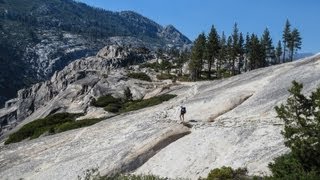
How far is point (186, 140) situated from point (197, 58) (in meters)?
93.5

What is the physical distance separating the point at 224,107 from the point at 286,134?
21.4 meters

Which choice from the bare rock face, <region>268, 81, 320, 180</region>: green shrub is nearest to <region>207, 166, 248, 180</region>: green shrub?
the bare rock face

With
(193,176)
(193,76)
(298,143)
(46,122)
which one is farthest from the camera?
(193,76)

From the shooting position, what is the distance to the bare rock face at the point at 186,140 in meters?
39.8

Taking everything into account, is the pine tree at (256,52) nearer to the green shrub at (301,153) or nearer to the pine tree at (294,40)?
the pine tree at (294,40)

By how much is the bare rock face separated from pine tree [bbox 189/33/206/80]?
226 ft

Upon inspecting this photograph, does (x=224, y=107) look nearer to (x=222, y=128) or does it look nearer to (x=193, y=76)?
(x=222, y=128)

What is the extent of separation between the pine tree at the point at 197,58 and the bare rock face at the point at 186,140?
6884 centimetres

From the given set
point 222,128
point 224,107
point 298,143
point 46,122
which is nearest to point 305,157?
point 298,143

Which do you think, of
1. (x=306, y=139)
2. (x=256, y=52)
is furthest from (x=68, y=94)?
(x=306, y=139)

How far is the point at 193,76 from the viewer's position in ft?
462

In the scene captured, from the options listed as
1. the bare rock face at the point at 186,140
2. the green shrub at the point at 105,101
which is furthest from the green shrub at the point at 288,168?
the green shrub at the point at 105,101

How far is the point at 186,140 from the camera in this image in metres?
44.2

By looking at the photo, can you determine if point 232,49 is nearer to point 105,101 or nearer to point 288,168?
point 105,101
